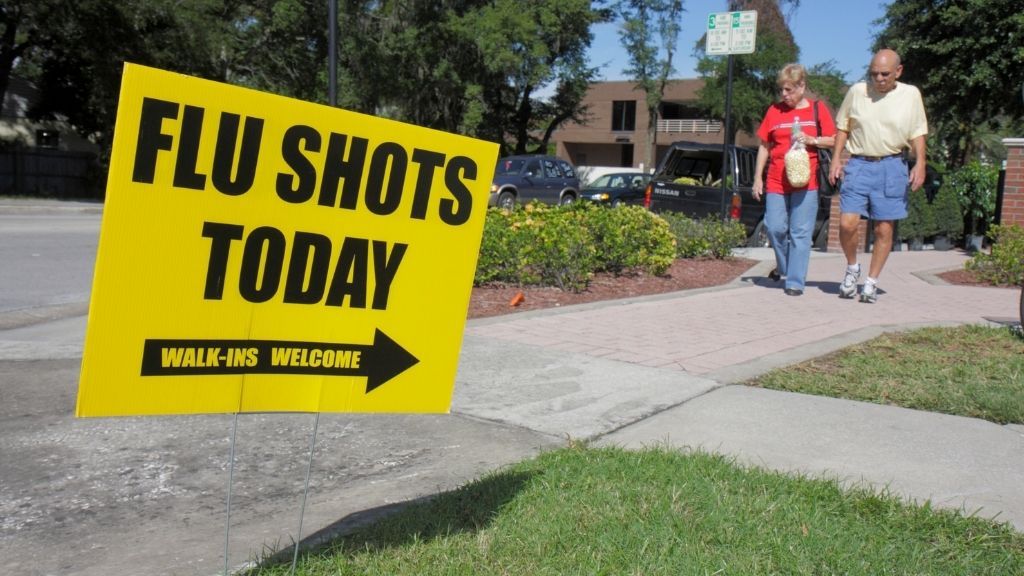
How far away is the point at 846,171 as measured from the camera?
839cm

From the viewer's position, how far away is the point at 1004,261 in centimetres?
989

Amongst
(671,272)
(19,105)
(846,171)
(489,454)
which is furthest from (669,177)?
(19,105)

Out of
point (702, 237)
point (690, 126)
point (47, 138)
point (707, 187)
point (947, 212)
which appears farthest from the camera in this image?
point (690, 126)

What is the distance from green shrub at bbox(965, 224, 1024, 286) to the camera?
986 centimetres

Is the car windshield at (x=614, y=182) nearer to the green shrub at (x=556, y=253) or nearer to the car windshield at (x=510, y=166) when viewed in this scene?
the car windshield at (x=510, y=166)

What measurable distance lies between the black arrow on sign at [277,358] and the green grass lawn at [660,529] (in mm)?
568

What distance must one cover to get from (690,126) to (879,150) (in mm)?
56268

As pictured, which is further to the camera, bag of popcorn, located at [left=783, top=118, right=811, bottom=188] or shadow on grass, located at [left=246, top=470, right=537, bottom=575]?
bag of popcorn, located at [left=783, top=118, right=811, bottom=188]

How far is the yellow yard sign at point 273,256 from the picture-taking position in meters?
2.49

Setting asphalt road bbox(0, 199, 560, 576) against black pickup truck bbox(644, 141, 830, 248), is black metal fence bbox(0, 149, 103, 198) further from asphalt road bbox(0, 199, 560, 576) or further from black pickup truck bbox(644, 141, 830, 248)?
asphalt road bbox(0, 199, 560, 576)

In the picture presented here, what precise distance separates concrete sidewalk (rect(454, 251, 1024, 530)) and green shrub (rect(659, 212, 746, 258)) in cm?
293

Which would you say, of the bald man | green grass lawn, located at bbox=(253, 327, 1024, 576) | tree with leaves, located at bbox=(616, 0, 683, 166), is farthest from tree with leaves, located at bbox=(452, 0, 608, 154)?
green grass lawn, located at bbox=(253, 327, 1024, 576)

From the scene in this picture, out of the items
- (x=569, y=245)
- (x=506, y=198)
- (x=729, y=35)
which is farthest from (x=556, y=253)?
(x=506, y=198)

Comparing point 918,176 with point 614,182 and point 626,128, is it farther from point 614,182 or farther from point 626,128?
point 626,128
